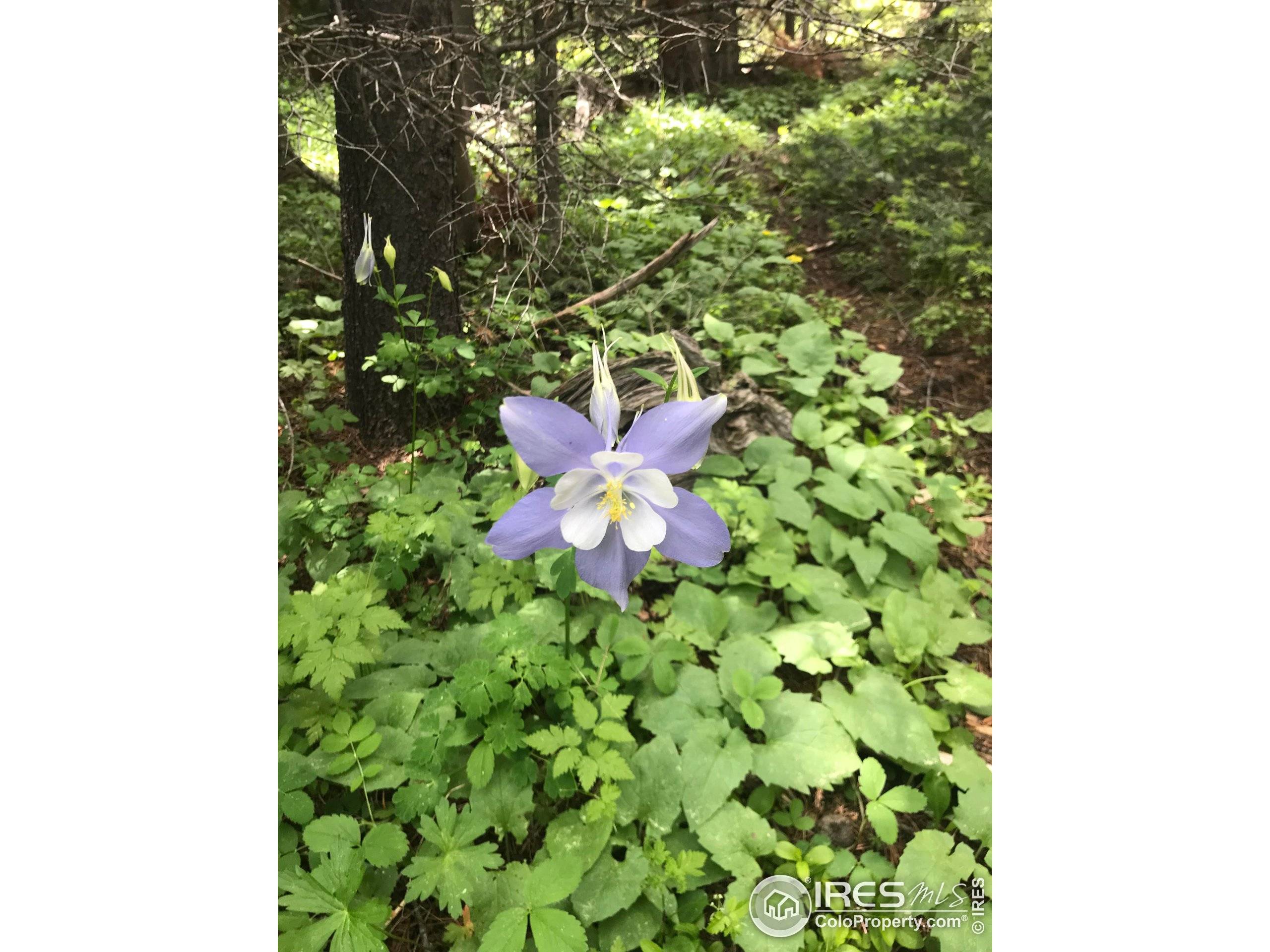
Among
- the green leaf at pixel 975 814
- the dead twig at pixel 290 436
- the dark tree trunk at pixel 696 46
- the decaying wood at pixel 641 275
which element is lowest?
the green leaf at pixel 975 814

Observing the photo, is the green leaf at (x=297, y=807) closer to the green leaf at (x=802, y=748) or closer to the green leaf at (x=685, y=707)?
the green leaf at (x=685, y=707)

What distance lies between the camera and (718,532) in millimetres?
710

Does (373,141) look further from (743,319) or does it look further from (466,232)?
(743,319)

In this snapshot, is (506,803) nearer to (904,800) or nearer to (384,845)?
(384,845)

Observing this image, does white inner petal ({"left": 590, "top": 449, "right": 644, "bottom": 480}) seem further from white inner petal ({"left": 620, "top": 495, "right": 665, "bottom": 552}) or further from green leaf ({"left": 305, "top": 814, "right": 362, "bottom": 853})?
green leaf ({"left": 305, "top": 814, "right": 362, "bottom": 853})

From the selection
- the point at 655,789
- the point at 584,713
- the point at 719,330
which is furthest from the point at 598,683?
the point at 719,330

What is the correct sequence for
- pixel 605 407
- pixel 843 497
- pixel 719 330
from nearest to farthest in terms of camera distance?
1. pixel 605 407
2. pixel 843 497
3. pixel 719 330

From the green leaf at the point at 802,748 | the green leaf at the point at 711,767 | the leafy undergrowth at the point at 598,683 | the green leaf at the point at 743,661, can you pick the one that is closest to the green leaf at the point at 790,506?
the leafy undergrowth at the point at 598,683

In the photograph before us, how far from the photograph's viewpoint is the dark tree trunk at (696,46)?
5.22ft

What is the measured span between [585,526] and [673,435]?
0.42ft

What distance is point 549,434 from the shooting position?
70 centimetres

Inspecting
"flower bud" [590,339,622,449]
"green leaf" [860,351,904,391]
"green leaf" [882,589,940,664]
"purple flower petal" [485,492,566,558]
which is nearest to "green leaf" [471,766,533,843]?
"purple flower petal" [485,492,566,558]

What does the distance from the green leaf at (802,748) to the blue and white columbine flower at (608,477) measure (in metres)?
0.73

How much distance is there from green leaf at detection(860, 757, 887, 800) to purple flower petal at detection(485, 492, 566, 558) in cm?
91
